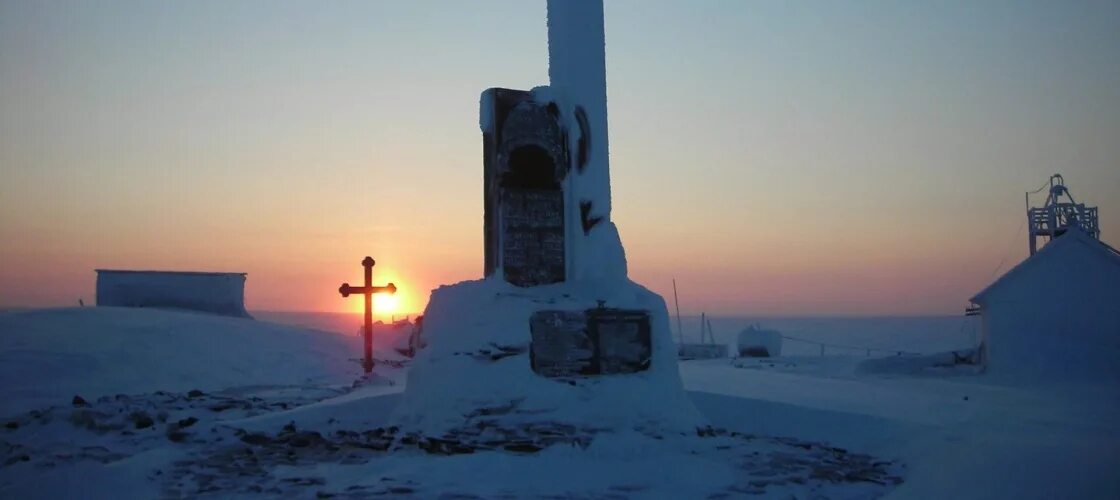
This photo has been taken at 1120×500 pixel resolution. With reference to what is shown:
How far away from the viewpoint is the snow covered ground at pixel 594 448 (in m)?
7.55

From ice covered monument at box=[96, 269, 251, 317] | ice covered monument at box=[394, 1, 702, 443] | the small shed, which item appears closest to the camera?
ice covered monument at box=[394, 1, 702, 443]

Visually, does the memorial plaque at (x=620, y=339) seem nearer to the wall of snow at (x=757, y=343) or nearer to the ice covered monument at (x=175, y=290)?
the ice covered monument at (x=175, y=290)

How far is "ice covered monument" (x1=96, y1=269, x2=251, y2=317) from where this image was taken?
2756 cm

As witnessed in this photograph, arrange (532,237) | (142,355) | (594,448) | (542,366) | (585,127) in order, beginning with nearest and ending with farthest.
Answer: (594,448), (542,366), (532,237), (585,127), (142,355)

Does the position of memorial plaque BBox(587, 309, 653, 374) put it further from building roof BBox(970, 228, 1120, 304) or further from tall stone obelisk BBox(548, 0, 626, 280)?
building roof BBox(970, 228, 1120, 304)

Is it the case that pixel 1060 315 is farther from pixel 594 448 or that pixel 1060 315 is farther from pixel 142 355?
pixel 142 355

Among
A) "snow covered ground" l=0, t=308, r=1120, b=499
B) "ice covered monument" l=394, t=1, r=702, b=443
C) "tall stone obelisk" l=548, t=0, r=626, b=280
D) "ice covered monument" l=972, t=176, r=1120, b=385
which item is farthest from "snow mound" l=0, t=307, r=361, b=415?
"ice covered monument" l=972, t=176, r=1120, b=385

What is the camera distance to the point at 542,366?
1060 centimetres

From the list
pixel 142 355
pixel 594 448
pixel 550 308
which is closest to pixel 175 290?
pixel 142 355

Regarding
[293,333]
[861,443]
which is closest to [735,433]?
[861,443]

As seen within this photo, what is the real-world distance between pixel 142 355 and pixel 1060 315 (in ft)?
72.6

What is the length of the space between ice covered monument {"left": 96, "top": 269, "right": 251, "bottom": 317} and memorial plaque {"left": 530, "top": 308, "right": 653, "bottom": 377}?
21.4m

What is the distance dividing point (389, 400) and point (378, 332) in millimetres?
17904

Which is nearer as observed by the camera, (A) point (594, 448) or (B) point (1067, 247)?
(A) point (594, 448)
